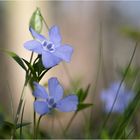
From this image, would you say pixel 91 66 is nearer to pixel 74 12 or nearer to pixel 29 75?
pixel 74 12

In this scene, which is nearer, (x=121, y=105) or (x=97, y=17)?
(x=121, y=105)

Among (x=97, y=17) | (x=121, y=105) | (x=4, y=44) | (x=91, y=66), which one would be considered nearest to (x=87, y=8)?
(x=97, y=17)

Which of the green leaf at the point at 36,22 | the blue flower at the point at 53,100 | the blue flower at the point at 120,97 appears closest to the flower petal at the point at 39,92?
the blue flower at the point at 53,100

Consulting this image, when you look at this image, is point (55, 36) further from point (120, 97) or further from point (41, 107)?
point (120, 97)

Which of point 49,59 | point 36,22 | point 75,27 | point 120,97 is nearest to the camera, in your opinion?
point 49,59

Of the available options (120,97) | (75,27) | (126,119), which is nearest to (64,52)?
(126,119)

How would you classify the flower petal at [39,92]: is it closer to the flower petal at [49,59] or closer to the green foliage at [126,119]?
the flower petal at [49,59]

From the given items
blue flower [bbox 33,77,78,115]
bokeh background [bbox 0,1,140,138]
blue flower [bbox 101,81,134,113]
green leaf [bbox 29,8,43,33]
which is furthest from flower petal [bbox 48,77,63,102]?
bokeh background [bbox 0,1,140,138]
